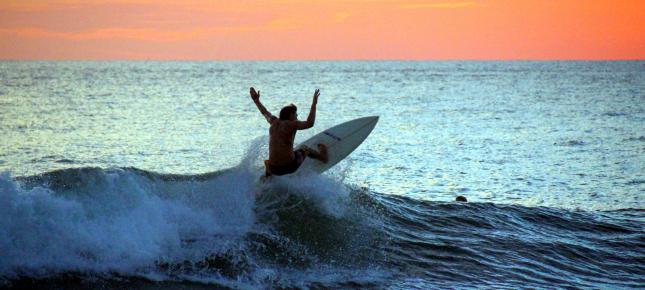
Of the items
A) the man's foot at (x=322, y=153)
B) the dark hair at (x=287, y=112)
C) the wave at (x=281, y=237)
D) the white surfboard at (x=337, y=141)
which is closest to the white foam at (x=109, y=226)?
the wave at (x=281, y=237)

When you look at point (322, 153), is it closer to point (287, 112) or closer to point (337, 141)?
point (337, 141)

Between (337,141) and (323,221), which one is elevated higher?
(337,141)

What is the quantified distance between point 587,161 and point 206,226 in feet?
52.4

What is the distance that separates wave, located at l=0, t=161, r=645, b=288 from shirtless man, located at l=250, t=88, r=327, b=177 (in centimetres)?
59

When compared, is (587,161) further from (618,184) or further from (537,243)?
(537,243)

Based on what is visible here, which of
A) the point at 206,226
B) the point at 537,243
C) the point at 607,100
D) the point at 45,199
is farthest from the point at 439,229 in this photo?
the point at 607,100

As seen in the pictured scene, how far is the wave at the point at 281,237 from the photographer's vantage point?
907 centimetres

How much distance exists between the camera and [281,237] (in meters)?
11.1

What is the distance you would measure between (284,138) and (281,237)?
164 cm

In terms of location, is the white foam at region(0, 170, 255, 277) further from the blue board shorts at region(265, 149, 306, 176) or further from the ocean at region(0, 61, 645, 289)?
the blue board shorts at region(265, 149, 306, 176)

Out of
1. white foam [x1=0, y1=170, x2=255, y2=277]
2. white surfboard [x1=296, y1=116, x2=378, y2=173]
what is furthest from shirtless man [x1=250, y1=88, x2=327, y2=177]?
white surfboard [x1=296, y1=116, x2=378, y2=173]

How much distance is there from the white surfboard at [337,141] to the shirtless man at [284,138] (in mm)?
1083

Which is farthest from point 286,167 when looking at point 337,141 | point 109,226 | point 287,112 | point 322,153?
point 109,226

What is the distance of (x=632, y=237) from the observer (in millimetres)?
12859
